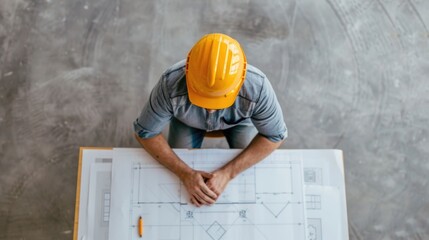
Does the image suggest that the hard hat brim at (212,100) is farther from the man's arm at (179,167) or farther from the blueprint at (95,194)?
the blueprint at (95,194)

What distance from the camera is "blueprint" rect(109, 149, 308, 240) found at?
1.25 metres

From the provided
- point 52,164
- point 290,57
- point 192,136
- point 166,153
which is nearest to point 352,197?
point 290,57

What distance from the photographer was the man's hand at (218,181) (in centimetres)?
125

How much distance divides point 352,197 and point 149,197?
113 cm

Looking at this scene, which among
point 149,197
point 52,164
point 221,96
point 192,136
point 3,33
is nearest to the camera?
point 221,96

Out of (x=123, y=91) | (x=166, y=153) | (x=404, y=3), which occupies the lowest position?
(x=166, y=153)

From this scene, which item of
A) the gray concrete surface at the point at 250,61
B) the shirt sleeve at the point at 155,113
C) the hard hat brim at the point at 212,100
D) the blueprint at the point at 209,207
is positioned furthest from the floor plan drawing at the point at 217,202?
the gray concrete surface at the point at 250,61

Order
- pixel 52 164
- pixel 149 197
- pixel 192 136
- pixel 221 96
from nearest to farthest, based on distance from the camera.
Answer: pixel 221 96, pixel 149 197, pixel 192 136, pixel 52 164

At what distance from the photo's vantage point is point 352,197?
6.33 feet

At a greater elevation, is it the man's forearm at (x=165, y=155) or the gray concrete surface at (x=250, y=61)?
the gray concrete surface at (x=250, y=61)

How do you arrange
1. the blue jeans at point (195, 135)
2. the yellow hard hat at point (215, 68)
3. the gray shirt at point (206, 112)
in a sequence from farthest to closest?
the blue jeans at point (195, 135) → the gray shirt at point (206, 112) → the yellow hard hat at point (215, 68)

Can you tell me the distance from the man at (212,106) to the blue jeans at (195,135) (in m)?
0.03

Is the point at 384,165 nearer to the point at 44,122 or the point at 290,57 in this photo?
the point at 290,57

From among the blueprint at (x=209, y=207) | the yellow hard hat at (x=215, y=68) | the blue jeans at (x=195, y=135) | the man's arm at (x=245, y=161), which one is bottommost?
the blueprint at (x=209, y=207)
